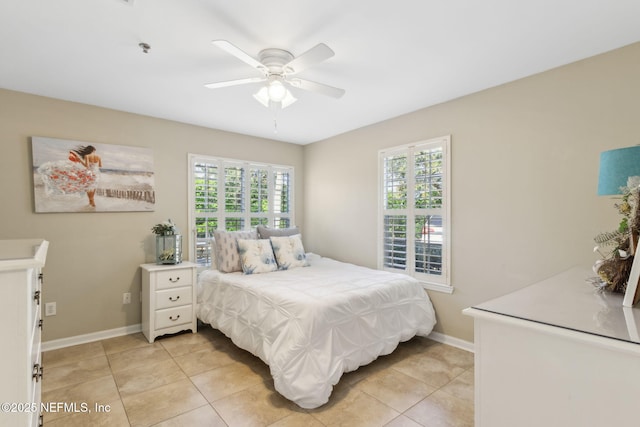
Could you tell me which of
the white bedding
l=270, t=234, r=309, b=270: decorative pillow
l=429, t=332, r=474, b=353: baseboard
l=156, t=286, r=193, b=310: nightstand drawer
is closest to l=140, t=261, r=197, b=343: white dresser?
l=156, t=286, r=193, b=310: nightstand drawer

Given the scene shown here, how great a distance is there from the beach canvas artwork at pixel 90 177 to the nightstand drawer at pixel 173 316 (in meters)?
1.14

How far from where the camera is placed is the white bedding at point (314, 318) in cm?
208

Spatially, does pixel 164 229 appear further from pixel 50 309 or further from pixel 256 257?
pixel 50 309

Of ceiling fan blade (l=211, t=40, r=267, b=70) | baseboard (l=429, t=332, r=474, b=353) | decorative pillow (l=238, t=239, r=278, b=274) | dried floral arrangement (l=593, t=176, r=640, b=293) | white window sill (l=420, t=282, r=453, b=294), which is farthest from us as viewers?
decorative pillow (l=238, t=239, r=278, b=274)

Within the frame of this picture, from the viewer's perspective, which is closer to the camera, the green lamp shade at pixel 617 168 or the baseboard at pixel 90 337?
the green lamp shade at pixel 617 168

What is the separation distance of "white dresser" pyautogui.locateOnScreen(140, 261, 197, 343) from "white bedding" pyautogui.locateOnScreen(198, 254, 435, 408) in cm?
14

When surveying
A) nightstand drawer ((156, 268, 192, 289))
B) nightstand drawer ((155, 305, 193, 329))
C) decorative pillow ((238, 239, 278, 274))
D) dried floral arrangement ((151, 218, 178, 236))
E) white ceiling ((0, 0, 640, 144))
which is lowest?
nightstand drawer ((155, 305, 193, 329))

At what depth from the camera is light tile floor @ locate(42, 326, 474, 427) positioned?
1939 millimetres

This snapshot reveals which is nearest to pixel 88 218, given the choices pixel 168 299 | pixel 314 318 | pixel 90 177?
pixel 90 177

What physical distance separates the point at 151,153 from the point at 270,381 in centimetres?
271

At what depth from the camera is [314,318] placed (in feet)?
7.04

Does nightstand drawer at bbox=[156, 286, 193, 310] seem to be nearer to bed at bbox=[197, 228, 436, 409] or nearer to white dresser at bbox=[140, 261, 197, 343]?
white dresser at bbox=[140, 261, 197, 343]

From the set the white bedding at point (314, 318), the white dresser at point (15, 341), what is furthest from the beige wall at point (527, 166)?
the white dresser at point (15, 341)

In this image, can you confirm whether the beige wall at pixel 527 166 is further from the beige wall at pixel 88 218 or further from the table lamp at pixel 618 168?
the beige wall at pixel 88 218
